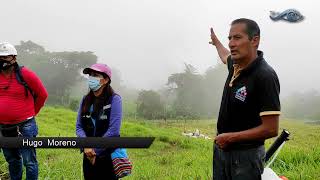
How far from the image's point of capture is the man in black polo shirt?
3.03 meters

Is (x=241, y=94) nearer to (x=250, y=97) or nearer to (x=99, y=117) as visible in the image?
(x=250, y=97)

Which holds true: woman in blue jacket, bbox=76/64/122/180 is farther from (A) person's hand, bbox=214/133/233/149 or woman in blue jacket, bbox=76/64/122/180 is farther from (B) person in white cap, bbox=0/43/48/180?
(A) person's hand, bbox=214/133/233/149

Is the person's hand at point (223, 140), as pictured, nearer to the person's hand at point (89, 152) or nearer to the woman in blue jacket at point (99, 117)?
the woman in blue jacket at point (99, 117)

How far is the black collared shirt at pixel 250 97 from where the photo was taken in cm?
302

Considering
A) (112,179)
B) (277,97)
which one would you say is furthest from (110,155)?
(277,97)

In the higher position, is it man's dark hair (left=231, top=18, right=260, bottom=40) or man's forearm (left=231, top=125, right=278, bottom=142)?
man's dark hair (left=231, top=18, right=260, bottom=40)

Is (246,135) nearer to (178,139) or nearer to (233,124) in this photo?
(233,124)

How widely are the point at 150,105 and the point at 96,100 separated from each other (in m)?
55.3

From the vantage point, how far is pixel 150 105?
197 ft

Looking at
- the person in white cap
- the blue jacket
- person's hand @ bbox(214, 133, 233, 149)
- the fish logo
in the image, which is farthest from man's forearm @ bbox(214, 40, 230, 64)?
the person in white cap

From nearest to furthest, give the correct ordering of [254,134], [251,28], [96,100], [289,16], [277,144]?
[254,134]
[251,28]
[277,144]
[289,16]
[96,100]

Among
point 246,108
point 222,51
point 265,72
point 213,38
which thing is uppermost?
point 213,38

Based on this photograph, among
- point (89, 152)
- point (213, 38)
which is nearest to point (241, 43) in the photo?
point (213, 38)

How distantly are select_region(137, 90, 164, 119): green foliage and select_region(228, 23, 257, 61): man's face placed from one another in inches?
2027
